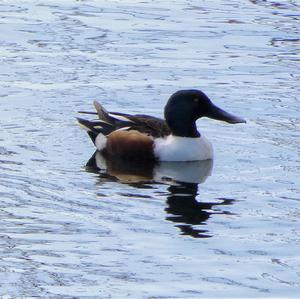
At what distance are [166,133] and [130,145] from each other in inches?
16.3

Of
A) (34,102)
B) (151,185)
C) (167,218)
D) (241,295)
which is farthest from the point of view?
(34,102)

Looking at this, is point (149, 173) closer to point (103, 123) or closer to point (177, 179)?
point (177, 179)

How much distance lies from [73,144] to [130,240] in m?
4.00

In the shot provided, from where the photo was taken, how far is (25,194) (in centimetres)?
1217

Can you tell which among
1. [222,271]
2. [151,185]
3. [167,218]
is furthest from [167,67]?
[222,271]

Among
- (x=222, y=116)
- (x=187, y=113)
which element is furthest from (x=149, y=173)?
(x=222, y=116)

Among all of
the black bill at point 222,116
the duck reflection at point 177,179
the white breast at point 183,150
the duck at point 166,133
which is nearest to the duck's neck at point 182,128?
the duck at point 166,133

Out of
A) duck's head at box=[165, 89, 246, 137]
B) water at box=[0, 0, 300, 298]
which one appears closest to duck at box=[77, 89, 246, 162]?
duck's head at box=[165, 89, 246, 137]

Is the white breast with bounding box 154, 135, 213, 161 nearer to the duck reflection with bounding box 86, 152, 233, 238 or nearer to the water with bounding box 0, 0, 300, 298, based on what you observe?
the duck reflection with bounding box 86, 152, 233, 238

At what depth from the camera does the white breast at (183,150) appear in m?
14.1

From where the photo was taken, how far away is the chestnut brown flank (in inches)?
559

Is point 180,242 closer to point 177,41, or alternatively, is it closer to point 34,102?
point 34,102

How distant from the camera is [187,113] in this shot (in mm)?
14422

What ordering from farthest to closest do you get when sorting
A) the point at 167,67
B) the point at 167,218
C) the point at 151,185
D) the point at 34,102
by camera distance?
Answer: the point at 167,67, the point at 34,102, the point at 151,185, the point at 167,218
